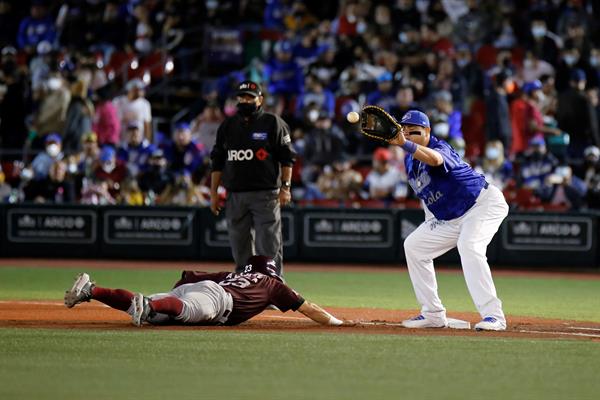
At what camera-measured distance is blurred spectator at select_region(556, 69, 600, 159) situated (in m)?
20.9

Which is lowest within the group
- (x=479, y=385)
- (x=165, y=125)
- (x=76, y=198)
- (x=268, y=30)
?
(x=479, y=385)

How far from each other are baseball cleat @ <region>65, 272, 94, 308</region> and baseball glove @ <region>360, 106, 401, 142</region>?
2.50 metres

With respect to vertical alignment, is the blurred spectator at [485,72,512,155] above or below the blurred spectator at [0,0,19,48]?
below

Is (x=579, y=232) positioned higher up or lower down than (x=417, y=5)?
lower down

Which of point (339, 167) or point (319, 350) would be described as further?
point (339, 167)

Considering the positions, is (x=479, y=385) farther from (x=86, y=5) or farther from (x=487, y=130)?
(x=86, y=5)

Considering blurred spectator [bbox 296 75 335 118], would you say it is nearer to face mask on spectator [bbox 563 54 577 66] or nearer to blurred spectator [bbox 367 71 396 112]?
blurred spectator [bbox 367 71 396 112]

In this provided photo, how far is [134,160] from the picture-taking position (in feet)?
68.1

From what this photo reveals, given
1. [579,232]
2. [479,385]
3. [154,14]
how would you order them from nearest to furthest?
[479,385] < [579,232] < [154,14]

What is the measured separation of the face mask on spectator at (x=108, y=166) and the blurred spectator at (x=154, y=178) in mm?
486

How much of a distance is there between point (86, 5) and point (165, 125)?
3.47m

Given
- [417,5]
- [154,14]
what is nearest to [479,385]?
[417,5]

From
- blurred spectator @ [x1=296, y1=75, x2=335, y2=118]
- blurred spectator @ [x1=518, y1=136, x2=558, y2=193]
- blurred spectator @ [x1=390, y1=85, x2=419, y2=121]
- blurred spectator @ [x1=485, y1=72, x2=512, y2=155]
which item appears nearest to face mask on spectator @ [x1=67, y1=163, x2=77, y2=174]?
blurred spectator @ [x1=296, y1=75, x2=335, y2=118]

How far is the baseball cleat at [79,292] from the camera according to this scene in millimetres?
9273
